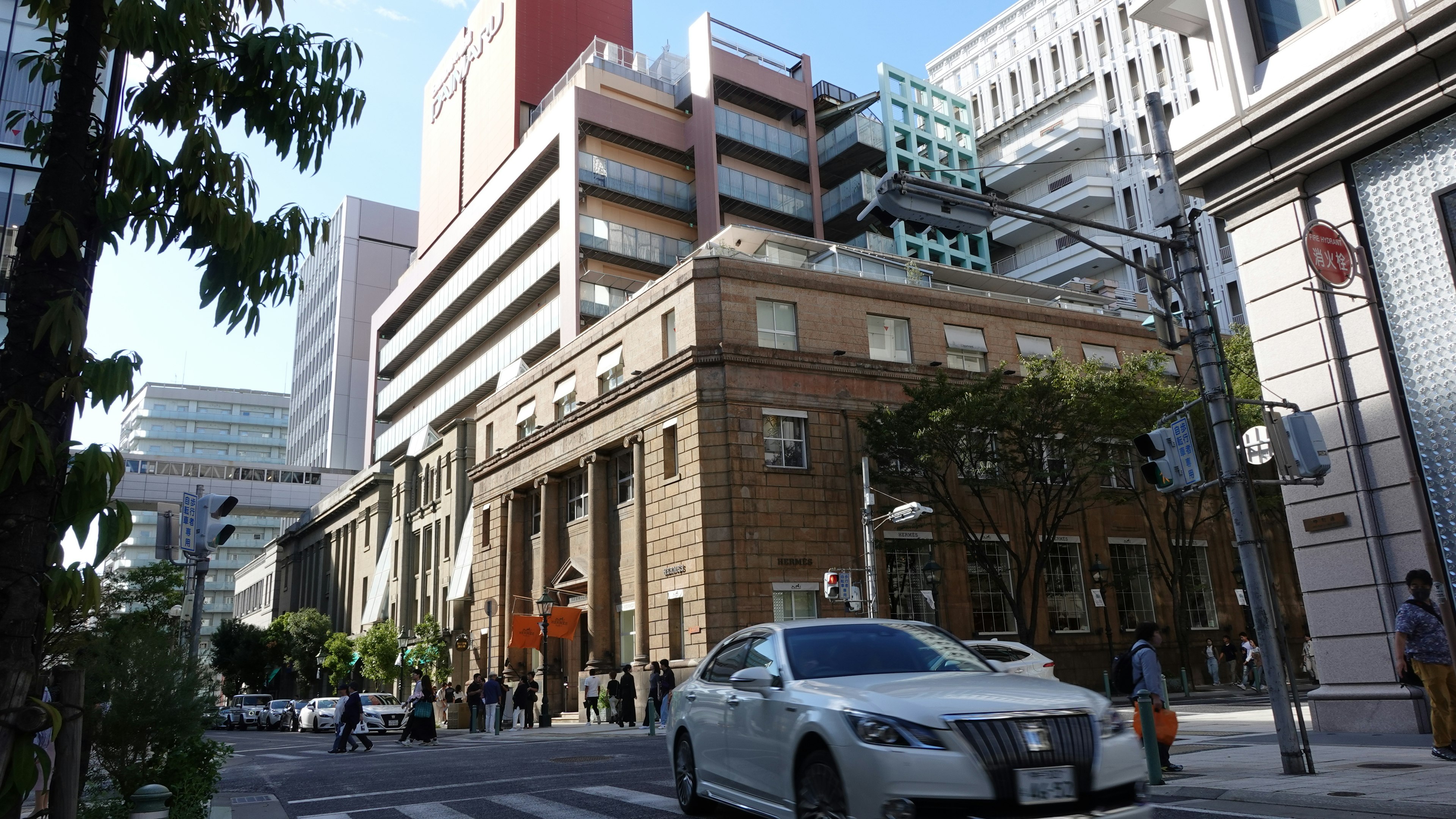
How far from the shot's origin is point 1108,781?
6.11 meters

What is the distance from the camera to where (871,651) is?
7.62m

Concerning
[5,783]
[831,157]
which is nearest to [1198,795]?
[5,783]

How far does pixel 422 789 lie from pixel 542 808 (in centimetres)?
Result: 363

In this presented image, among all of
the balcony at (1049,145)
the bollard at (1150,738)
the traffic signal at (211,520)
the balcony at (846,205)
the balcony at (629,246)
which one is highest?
the balcony at (1049,145)

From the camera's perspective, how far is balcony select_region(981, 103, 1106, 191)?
70625mm

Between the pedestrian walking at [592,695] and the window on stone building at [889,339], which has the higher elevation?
the window on stone building at [889,339]

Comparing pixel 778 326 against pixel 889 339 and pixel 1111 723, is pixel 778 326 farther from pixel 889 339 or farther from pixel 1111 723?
pixel 1111 723

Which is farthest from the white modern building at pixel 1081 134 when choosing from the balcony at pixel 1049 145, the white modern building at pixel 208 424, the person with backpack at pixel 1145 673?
the white modern building at pixel 208 424

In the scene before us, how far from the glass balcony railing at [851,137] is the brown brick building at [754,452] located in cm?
2597

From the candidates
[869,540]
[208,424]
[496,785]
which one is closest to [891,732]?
[496,785]

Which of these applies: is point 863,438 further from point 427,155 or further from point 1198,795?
point 427,155

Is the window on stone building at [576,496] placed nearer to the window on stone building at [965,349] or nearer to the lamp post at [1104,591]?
the window on stone building at [965,349]

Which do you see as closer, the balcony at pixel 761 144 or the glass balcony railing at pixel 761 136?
the glass balcony railing at pixel 761 136

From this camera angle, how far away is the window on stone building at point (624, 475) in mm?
35062
